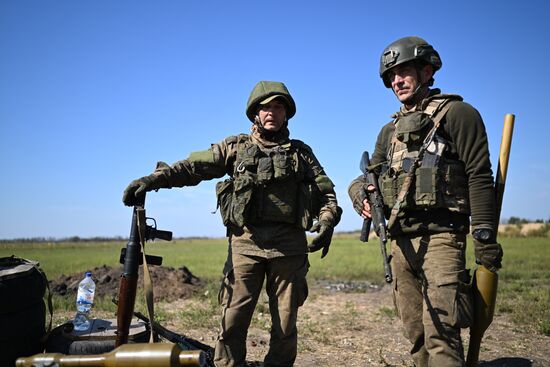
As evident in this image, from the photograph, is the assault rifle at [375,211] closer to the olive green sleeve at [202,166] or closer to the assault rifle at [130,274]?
the olive green sleeve at [202,166]

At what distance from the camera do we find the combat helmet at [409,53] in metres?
3.86

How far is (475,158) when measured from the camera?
11.6 feet

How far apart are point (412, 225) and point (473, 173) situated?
62cm

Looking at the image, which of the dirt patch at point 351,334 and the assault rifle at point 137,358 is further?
the dirt patch at point 351,334

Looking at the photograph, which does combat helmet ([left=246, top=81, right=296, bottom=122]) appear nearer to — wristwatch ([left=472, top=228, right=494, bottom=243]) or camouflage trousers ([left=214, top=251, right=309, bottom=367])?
camouflage trousers ([left=214, top=251, right=309, bottom=367])

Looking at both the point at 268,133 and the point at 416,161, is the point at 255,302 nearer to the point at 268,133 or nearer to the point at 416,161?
the point at 268,133

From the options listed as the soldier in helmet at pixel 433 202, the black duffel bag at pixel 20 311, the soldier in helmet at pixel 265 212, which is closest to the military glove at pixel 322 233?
the soldier in helmet at pixel 265 212

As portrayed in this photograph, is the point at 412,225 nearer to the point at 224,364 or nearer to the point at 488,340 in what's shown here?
the point at 224,364

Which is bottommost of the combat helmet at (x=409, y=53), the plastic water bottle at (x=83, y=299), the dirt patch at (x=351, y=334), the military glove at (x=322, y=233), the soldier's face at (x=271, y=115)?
the dirt patch at (x=351, y=334)

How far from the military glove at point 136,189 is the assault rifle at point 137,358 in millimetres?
1718

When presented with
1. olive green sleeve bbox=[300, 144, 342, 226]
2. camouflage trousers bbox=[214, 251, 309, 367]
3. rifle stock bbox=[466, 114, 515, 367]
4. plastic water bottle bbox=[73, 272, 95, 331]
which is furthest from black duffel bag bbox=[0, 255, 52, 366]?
rifle stock bbox=[466, 114, 515, 367]

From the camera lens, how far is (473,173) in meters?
3.54

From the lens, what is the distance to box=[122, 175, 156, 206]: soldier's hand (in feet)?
13.1

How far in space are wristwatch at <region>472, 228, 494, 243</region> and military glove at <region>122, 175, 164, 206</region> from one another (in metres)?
2.68
